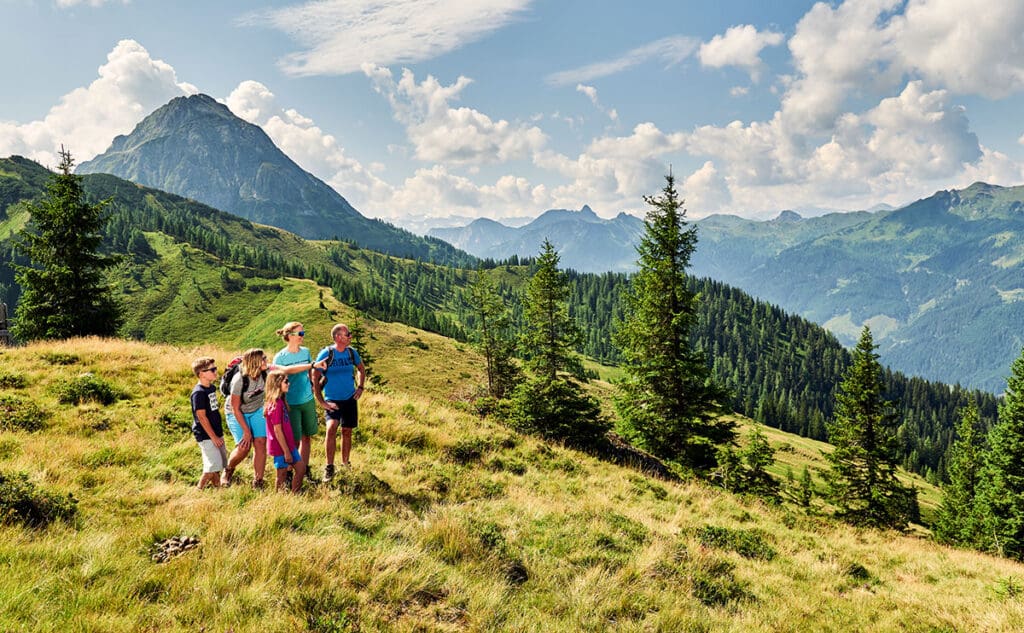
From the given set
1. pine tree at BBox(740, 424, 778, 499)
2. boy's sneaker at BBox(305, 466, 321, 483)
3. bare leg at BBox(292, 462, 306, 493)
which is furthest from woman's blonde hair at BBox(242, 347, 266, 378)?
pine tree at BBox(740, 424, 778, 499)

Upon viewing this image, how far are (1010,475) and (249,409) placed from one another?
3974cm

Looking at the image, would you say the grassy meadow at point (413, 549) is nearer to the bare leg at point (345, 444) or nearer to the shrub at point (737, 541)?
the shrub at point (737, 541)

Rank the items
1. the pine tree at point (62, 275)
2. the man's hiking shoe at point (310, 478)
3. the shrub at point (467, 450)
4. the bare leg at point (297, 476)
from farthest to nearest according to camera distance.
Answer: the pine tree at point (62, 275) → the shrub at point (467, 450) → the man's hiking shoe at point (310, 478) → the bare leg at point (297, 476)

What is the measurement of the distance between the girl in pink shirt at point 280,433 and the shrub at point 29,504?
2480 mm

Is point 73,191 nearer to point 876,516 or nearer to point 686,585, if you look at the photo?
point 686,585

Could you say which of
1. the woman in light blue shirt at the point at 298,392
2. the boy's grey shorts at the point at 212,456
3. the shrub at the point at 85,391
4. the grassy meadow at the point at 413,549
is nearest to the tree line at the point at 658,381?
the grassy meadow at the point at 413,549

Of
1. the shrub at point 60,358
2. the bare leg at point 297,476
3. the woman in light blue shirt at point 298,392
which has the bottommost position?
the bare leg at point 297,476

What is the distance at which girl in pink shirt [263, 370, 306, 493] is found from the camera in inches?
304

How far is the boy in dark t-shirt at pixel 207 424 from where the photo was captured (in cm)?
746

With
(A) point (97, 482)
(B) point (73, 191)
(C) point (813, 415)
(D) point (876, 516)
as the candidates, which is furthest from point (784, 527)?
(C) point (813, 415)

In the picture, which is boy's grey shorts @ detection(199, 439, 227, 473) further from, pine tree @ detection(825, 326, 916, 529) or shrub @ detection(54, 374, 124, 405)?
pine tree @ detection(825, 326, 916, 529)

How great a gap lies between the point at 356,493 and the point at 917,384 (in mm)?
246754

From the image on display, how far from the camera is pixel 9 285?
154 meters

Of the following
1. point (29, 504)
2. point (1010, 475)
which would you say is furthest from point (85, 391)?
point (1010, 475)
